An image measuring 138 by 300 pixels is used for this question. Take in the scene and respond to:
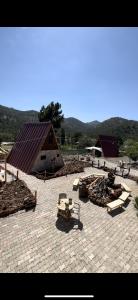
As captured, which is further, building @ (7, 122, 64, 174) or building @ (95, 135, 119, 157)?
building @ (95, 135, 119, 157)

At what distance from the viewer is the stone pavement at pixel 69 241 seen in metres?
Result: 7.87

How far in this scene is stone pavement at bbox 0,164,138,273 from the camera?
25.8ft

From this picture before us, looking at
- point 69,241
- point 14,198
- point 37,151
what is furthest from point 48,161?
point 69,241

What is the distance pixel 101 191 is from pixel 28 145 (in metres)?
11.7

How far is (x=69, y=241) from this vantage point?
9508mm

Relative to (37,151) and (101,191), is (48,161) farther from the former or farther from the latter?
(101,191)

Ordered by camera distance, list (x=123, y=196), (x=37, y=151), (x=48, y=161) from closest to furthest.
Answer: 1. (x=123, y=196)
2. (x=37, y=151)
3. (x=48, y=161)

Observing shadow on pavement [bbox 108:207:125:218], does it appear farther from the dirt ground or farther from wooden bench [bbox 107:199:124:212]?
the dirt ground

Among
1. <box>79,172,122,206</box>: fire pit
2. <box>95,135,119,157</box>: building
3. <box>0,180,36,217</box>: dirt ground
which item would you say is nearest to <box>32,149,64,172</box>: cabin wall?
<box>0,180,36,217</box>: dirt ground

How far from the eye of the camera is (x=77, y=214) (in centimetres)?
1236

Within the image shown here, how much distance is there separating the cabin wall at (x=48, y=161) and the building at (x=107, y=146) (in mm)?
15840
